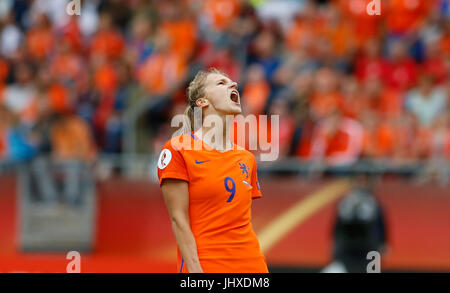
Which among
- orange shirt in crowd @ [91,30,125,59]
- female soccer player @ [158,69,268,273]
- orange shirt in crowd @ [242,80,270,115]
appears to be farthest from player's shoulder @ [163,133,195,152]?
orange shirt in crowd @ [91,30,125,59]

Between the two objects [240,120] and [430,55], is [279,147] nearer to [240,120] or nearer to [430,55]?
[240,120]

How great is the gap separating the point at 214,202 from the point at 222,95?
573 millimetres

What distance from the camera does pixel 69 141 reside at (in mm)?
11102

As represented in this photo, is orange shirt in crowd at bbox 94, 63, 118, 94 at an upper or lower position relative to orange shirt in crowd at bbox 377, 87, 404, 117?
upper

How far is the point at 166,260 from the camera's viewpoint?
35.4ft

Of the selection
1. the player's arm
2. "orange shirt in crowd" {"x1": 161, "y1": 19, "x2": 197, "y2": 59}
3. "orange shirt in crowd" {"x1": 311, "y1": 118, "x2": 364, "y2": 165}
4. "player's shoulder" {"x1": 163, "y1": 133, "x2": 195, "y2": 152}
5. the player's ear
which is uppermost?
"orange shirt in crowd" {"x1": 161, "y1": 19, "x2": 197, "y2": 59}

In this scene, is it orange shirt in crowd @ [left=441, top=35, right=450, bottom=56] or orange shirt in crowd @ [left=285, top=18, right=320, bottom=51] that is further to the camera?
orange shirt in crowd @ [left=285, top=18, right=320, bottom=51]

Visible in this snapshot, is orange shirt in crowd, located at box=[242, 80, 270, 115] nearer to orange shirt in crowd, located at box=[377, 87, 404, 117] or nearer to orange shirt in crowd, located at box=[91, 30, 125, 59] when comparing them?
orange shirt in crowd, located at box=[377, 87, 404, 117]

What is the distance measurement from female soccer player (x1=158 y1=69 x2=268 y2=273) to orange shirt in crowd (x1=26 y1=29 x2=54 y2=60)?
9730 millimetres

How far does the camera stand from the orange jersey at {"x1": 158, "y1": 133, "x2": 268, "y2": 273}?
419 cm

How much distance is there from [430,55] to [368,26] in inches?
46.9

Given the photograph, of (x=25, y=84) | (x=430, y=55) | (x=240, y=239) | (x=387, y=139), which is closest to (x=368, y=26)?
(x=430, y=55)

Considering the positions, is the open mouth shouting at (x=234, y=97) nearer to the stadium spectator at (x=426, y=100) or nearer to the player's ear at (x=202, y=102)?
the player's ear at (x=202, y=102)
